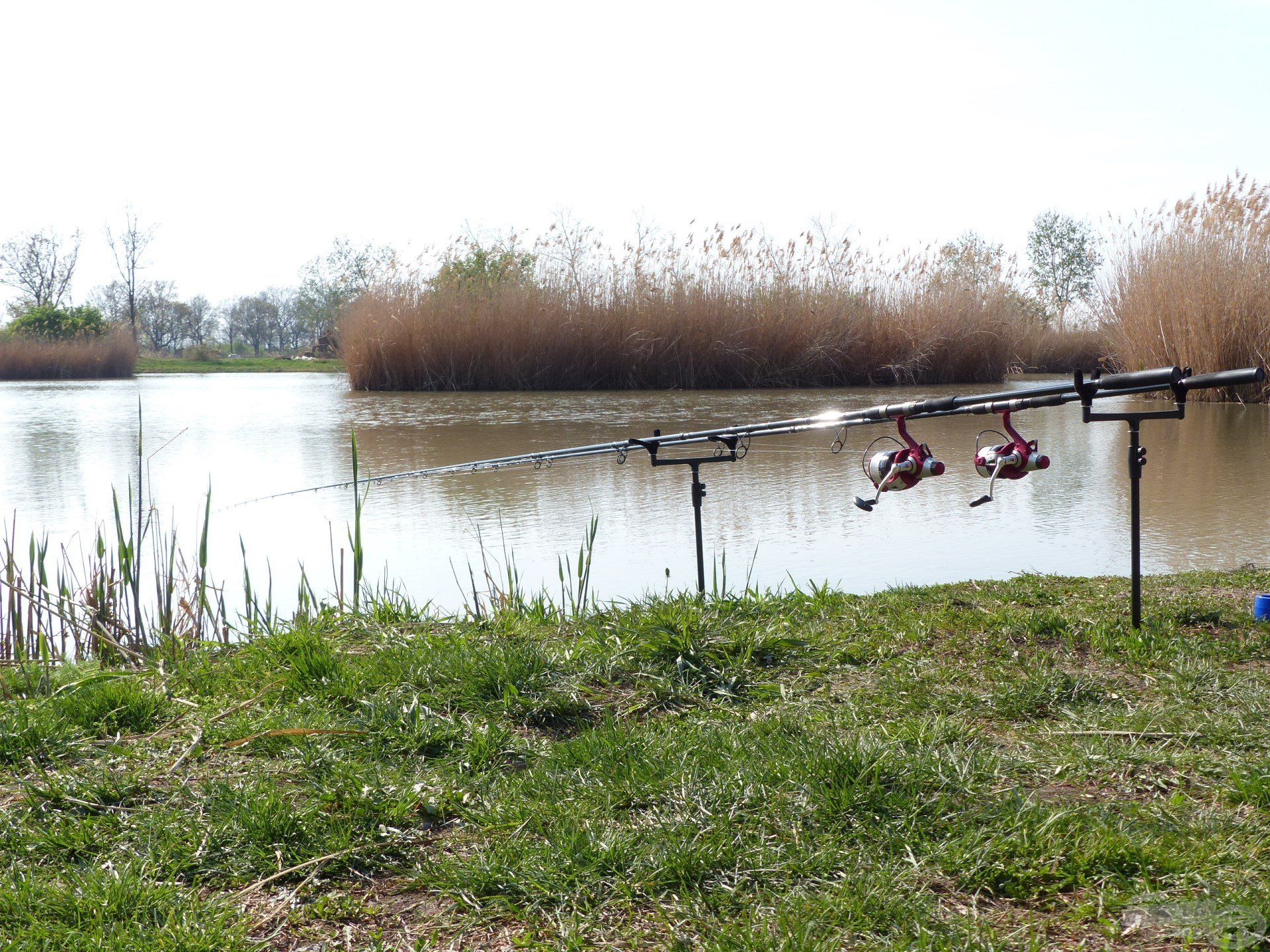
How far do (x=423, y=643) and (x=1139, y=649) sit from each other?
2.06 metres

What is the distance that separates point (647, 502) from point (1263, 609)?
3.65 meters

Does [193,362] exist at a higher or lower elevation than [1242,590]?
higher

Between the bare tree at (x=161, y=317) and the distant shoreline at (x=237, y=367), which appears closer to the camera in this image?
the distant shoreline at (x=237, y=367)

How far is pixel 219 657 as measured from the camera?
3.32 metres

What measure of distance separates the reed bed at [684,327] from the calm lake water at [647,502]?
4876 mm

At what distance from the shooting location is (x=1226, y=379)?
2.56 m

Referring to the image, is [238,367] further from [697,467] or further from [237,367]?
[697,467]

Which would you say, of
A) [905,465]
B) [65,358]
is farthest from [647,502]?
[65,358]

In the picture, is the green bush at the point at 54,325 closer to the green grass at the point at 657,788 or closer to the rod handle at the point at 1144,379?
the green grass at the point at 657,788

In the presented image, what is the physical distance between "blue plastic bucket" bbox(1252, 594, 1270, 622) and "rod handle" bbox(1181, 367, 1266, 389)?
89cm

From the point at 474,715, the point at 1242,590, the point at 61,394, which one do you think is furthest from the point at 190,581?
the point at 61,394

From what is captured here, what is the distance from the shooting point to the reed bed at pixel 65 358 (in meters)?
29.1

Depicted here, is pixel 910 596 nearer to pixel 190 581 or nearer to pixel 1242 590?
pixel 1242 590

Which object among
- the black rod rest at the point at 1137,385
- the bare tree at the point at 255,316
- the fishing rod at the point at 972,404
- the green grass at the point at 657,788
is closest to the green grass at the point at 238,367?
the fishing rod at the point at 972,404
